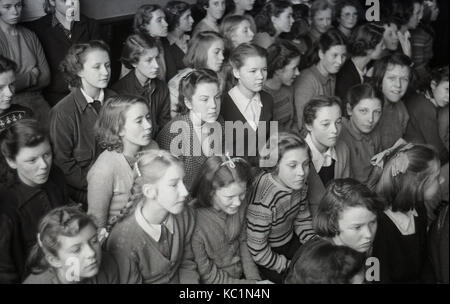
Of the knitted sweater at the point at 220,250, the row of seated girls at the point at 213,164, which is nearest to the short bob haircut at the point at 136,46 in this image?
the row of seated girls at the point at 213,164

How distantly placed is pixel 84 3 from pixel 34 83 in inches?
24.7

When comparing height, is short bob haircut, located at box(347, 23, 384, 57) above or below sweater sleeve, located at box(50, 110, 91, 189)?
above

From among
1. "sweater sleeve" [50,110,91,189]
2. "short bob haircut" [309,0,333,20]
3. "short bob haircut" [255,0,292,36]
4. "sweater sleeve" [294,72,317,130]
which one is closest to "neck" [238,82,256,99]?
"sweater sleeve" [294,72,317,130]

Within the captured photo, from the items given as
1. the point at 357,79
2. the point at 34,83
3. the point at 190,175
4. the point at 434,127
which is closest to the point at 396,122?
the point at 434,127

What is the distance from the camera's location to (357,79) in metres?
2.55

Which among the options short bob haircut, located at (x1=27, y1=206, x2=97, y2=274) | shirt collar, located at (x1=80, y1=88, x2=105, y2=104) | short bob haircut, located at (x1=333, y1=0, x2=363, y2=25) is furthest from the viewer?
short bob haircut, located at (x1=333, y1=0, x2=363, y2=25)

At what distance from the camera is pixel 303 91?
7.86 feet

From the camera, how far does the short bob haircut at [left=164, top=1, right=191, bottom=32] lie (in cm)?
271

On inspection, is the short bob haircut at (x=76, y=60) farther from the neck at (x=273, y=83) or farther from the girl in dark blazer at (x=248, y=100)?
the neck at (x=273, y=83)

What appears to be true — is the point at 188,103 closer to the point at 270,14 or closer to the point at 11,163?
the point at 11,163

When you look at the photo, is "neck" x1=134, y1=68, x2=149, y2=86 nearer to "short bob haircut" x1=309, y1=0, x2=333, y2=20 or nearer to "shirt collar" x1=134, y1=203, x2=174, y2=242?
"shirt collar" x1=134, y1=203, x2=174, y2=242

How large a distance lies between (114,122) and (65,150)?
0.82ft

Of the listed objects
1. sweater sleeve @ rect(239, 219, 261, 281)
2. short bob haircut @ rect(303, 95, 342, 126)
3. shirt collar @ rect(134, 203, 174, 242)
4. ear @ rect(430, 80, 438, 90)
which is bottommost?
sweater sleeve @ rect(239, 219, 261, 281)
